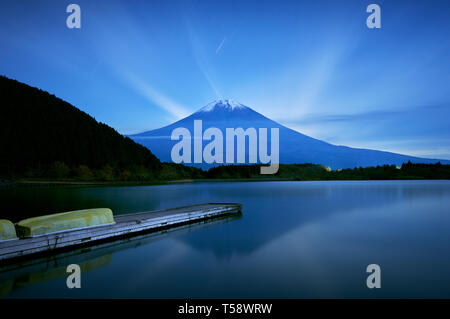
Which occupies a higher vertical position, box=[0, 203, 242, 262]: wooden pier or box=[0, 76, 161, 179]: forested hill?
box=[0, 76, 161, 179]: forested hill

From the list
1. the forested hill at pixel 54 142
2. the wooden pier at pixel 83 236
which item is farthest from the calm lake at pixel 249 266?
the forested hill at pixel 54 142

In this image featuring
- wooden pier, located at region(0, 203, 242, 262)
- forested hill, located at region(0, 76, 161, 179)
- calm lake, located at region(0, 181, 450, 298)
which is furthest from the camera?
forested hill, located at region(0, 76, 161, 179)

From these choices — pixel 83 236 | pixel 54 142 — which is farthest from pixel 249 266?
pixel 54 142

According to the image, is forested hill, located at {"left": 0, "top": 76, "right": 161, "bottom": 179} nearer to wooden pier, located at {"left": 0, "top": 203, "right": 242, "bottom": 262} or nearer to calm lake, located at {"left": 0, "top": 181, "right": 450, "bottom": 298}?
wooden pier, located at {"left": 0, "top": 203, "right": 242, "bottom": 262}

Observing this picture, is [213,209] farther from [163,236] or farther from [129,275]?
[129,275]

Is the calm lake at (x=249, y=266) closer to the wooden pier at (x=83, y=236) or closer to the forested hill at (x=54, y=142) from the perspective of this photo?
the wooden pier at (x=83, y=236)

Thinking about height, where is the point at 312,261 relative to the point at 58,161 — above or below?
below

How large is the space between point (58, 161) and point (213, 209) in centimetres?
5708

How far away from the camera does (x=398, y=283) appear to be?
5906mm

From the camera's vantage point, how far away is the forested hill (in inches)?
2387

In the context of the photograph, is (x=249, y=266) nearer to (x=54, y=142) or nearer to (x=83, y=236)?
(x=83, y=236)

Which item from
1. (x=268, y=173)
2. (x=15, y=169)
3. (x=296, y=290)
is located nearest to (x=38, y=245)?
(x=296, y=290)

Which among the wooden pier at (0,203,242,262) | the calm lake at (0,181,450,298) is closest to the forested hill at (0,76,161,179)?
the wooden pier at (0,203,242,262)
